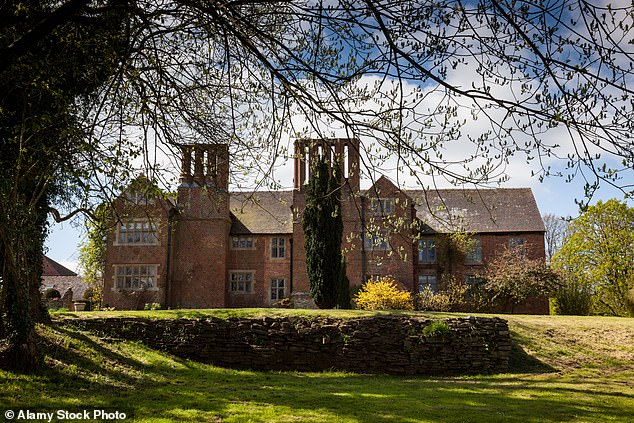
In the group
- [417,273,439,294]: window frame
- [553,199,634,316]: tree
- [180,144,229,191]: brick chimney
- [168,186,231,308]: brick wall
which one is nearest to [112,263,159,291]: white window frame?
[168,186,231,308]: brick wall

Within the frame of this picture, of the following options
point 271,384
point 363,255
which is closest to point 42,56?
point 271,384

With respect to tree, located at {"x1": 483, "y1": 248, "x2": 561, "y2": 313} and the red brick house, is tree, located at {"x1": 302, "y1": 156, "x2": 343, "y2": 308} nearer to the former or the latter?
the red brick house

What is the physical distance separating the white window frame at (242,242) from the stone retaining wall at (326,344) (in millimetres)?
18299

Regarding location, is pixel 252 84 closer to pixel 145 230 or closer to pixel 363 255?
pixel 363 255

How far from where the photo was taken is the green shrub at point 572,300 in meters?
26.6

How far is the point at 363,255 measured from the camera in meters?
31.5

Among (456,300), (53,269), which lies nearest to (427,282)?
(456,300)

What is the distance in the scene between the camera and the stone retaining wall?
15.8 meters

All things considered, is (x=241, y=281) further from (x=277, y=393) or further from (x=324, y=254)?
(x=277, y=393)

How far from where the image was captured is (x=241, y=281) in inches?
1344

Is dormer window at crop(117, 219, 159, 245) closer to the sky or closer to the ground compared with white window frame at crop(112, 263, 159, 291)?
closer to the sky

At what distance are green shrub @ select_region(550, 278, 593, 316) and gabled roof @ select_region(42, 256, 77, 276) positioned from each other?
175 ft

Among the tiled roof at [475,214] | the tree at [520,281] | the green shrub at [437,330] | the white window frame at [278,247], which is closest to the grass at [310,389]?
the green shrub at [437,330]

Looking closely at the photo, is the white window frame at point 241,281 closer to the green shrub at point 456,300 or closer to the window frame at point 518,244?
the green shrub at point 456,300
